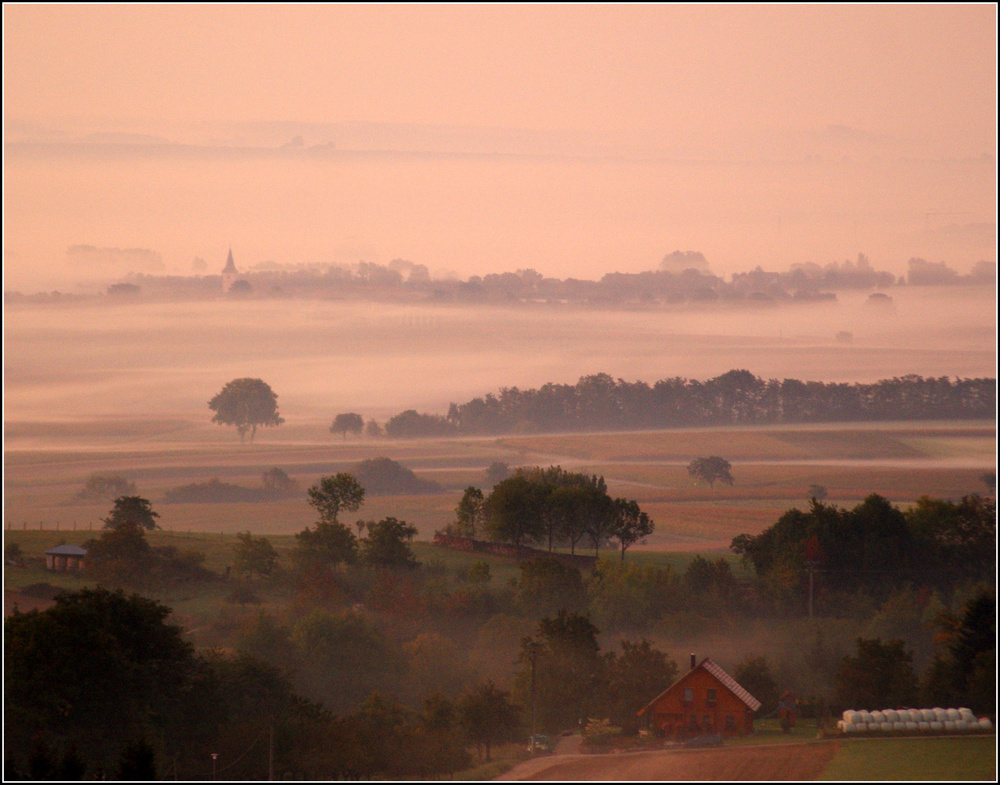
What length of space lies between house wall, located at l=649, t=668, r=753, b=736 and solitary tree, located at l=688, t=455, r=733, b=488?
85850mm

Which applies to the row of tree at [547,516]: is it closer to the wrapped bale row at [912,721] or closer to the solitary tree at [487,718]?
the solitary tree at [487,718]

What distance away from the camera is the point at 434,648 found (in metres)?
82.0

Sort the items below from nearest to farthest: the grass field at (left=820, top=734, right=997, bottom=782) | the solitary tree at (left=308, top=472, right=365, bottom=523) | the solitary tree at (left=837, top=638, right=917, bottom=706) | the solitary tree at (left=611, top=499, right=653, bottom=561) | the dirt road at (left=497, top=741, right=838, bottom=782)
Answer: the grass field at (left=820, top=734, right=997, bottom=782) < the dirt road at (left=497, top=741, right=838, bottom=782) < the solitary tree at (left=837, top=638, right=917, bottom=706) < the solitary tree at (left=308, top=472, right=365, bottom=523) < the solitary tree at (left=611, top=499, right=653, bottom=561)

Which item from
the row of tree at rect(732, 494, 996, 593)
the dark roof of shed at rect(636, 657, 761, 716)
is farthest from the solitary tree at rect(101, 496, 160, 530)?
the dark roof of shed at rect(636, 657, 761, 716)

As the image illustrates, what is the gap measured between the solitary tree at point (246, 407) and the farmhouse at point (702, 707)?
117 m

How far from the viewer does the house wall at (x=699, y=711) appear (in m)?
68.4

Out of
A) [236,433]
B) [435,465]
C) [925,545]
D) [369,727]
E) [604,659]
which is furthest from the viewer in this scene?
[236,433]

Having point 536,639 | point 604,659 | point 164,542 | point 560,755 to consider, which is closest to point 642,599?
point 536,639

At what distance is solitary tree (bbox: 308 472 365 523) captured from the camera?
111 meters

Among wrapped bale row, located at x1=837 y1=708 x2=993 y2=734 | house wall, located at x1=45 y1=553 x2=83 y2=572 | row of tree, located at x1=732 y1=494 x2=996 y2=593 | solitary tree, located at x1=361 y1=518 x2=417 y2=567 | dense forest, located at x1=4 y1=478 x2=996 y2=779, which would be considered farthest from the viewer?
row of tree, located at x1=732 y1=494 x2=996 y2=593

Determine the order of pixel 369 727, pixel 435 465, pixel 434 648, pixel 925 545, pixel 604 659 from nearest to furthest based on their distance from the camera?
pixel 369 727 → pixel 604 659 → pixel 434 648 → pixel 925 545 → pixel 435 465

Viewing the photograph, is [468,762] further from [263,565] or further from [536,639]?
[263,565]

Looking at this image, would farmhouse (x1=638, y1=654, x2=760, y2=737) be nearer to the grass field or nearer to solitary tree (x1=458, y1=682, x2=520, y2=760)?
the grass field

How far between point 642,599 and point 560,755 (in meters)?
30.5
